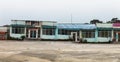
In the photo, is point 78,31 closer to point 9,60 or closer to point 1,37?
point 1,37

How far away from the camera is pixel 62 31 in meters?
70.6

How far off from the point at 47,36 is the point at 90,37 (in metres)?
8.71

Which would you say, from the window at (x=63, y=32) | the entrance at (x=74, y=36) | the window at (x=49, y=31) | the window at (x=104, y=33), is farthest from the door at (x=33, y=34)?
the window at (x=104, y=33)

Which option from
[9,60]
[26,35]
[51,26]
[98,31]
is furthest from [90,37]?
[9,60]

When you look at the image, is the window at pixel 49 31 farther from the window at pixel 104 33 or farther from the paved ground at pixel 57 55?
the paved ground at pixel 57 55

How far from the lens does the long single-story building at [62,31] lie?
68.7 meters

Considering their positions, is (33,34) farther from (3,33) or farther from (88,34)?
(88,34)

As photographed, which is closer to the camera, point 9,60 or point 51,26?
point 9,60

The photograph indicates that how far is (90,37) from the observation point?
68.5m

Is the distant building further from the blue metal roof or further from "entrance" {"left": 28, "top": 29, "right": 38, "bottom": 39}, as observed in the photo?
the blue metal roof

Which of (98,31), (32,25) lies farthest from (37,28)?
(98,31)

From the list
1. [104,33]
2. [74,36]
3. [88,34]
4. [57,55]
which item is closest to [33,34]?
[74,36]

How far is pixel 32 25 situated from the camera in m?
70.6

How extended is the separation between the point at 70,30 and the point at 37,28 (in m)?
6.77
